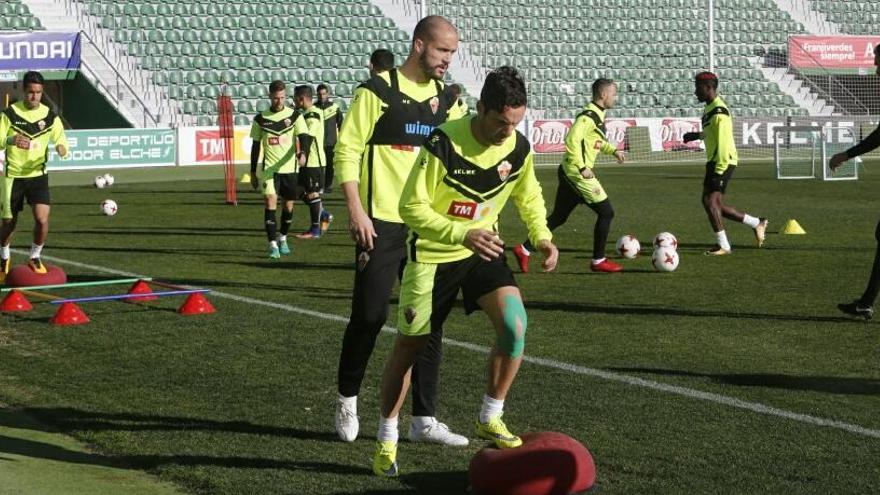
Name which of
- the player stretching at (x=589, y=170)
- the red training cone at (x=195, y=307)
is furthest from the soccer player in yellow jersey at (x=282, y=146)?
the red training cone at (x=195, y=307)

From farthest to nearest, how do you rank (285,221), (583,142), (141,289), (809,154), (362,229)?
(809,154) < (285,221) < (583,142) < (141,289) < (362,229)

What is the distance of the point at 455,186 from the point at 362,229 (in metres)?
0.60

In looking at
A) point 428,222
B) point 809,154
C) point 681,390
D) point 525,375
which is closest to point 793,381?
point 681,390

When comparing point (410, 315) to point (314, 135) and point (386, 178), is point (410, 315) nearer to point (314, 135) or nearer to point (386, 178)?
point (386, 178)

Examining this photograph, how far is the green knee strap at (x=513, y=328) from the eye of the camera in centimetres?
587

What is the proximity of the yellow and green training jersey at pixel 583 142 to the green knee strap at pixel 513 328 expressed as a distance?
854 cm

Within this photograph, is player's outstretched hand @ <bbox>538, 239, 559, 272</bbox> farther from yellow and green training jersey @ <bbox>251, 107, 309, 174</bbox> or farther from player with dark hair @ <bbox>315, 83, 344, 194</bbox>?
player with dark hair @ <bbox>315, 83, 344, 194</bbox>

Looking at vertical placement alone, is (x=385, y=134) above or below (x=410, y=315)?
above

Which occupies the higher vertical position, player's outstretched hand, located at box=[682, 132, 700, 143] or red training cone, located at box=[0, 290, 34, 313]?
player's outstretched hand, located at box=[682, 132, 700, 143]

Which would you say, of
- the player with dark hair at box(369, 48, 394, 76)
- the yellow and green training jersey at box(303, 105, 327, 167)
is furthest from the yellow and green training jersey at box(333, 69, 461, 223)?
the yellow and green training jersey at box(303, 105, 327, 167)

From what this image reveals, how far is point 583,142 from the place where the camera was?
14406 millimetres

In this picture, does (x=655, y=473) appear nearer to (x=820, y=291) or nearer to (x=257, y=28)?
(x=820, y=291)

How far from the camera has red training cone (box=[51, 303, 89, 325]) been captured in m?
10.6

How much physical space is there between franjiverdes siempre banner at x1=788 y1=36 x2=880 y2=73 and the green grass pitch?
34.1m
